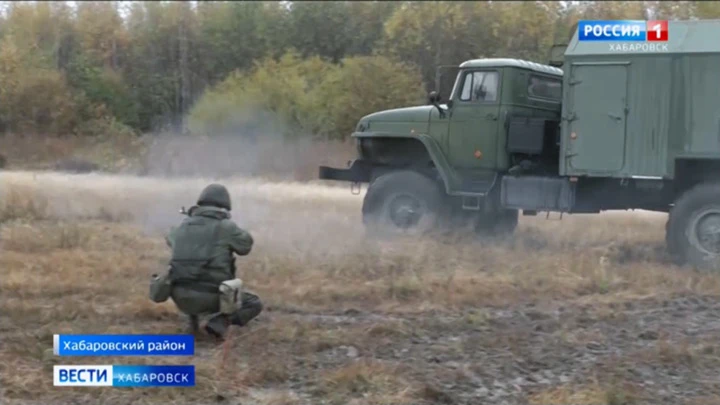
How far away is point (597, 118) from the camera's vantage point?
37.2 ft

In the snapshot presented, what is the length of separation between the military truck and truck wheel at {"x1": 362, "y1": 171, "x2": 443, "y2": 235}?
0.6 inches

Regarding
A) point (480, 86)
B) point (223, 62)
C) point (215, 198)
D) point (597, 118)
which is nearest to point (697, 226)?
point (597, 118)

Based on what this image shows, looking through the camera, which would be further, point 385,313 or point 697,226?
point 697,226

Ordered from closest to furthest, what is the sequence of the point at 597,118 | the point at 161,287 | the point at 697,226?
the point at 161,287, the point at 697,226, the point at 597,118

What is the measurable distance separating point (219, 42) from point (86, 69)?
718 centimetres

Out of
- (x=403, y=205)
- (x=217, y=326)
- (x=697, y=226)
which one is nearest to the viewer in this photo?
(x=217, y=326)

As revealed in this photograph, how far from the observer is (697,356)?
723 centimetres

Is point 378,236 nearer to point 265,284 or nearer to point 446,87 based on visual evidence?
point 446,87

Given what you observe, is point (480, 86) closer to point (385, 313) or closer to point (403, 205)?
point (403, 205)

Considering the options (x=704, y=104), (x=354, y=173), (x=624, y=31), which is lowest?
(x=354, y=173)

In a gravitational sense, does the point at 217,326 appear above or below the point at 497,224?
below

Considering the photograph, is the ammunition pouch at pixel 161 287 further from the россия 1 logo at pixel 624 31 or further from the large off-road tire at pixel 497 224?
the large off-road tire at pixel 497 224

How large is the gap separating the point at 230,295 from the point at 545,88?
688cm

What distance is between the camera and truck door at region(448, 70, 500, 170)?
12531 mm
